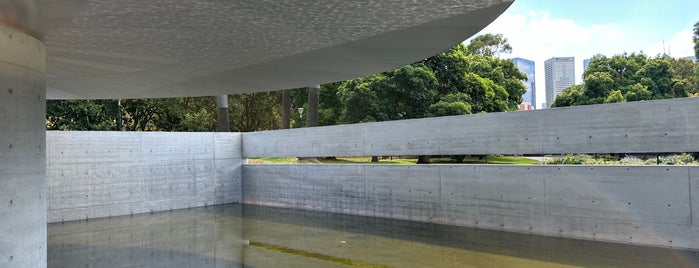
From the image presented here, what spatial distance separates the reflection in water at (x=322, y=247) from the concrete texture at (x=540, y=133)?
1778 mm

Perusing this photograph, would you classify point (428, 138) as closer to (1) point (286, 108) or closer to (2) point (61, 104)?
(1) point (286, 108)

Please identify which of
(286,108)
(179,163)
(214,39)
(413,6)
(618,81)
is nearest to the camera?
(413,6)

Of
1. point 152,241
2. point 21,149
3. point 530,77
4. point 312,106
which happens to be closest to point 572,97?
point 312,106

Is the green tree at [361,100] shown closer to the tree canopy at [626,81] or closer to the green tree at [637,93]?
the tree canopy at [626,81]

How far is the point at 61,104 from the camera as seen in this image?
21.2 m

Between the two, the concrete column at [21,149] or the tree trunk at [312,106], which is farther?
the tree trunk at [312,106]

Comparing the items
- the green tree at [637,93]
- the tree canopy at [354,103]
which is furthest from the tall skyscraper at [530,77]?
the tree canopy at [354,103]

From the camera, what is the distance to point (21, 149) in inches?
190

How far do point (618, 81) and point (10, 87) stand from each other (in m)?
37.8

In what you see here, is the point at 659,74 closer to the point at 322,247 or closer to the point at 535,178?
the point at 535,178

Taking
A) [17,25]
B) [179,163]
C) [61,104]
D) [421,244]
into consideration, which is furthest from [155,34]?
[61,104]

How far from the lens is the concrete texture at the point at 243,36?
13.0ft

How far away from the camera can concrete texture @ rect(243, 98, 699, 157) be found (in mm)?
7930

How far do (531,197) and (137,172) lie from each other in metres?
10.9
